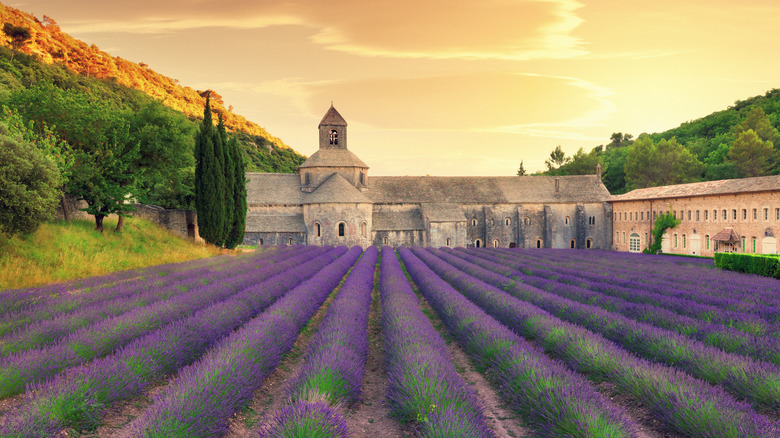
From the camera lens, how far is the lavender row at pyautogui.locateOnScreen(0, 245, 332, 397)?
4.86 m

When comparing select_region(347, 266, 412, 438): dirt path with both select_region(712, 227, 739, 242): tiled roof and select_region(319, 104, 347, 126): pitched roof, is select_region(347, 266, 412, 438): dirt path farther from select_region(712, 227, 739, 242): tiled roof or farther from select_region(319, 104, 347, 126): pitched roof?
select_region(319, 104, 347, 126): pitched roof

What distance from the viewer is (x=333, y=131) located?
4662 cm

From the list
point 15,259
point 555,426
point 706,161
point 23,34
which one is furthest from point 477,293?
point 23,34

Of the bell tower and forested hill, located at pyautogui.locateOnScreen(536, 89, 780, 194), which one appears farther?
forested hill, located at pyautogui.locateOnScreen(536, 89, 780, 194)

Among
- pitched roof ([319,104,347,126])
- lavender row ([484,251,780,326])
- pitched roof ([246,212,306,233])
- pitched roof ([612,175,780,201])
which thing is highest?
pitched roof ([319,104,347,126])

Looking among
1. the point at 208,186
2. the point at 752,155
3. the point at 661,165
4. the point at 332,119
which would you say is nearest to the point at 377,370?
the point at 208,186

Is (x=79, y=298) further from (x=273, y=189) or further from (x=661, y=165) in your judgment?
(x=661, y=165)

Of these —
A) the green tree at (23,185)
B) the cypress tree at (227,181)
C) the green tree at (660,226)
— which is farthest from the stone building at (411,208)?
the green tree at (23,185)

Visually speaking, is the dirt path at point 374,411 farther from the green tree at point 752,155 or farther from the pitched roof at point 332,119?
the green tree at point 752,155

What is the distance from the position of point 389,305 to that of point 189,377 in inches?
200

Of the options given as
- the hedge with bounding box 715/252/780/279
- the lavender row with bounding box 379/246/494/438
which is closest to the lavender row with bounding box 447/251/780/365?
the lavender row with bounding box 379/246/494/438

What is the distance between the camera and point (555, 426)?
3.87 meters

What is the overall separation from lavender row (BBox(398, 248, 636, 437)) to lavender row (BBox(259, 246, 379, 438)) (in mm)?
1803

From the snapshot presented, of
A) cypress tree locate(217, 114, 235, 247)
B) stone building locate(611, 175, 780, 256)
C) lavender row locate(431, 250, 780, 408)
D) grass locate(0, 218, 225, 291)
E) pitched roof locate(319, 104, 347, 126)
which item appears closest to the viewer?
lavender row locate(431, 250, 780, 408)
